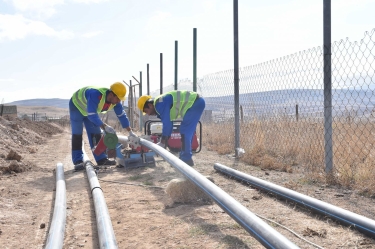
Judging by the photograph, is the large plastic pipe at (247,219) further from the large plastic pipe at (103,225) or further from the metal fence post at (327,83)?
the metal fence post at (327,83)

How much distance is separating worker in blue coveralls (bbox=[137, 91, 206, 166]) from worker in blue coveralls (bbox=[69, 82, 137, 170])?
611mm

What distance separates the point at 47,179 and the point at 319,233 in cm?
487

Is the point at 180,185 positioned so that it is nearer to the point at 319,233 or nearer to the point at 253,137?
the point at 319,233

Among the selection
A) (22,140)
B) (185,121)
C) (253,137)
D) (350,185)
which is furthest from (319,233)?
(22,140)

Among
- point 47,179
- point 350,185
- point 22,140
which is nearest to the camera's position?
point 350,185

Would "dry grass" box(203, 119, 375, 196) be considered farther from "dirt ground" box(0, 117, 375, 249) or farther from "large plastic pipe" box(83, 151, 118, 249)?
"large plastic pipe" box(83, 151, 118, 249)

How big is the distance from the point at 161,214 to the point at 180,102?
10.3 ft

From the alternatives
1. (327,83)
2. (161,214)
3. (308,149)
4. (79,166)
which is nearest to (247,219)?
(161,214)

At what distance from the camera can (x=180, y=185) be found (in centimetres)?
461

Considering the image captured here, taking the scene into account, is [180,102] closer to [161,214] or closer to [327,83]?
[327,83]

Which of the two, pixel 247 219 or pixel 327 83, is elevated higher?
pixel 327 83

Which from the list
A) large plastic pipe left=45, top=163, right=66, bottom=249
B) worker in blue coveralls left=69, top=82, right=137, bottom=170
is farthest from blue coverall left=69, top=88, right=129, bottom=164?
large plastic pipe left=45, top=163, right=66, bottom=249

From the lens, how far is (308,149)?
24.5 ft

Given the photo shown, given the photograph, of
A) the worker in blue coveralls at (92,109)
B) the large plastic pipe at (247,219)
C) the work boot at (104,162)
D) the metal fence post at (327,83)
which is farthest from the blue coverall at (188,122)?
the large plastic pipe at (247,219)
